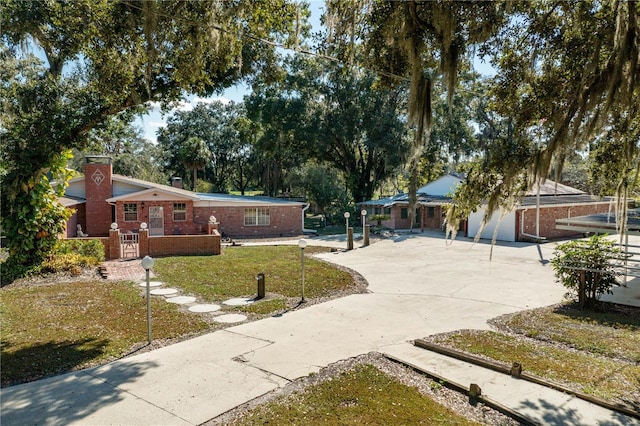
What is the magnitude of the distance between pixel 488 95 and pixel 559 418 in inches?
205

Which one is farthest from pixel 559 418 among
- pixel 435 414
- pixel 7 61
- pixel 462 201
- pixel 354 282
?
pixel 7 61

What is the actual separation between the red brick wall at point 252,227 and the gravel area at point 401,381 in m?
17.7

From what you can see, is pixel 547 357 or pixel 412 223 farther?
pixel 412 223

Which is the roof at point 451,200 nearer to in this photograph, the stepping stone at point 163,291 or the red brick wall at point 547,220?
the red brick wall at point 547,220

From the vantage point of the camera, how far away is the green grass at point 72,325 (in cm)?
629

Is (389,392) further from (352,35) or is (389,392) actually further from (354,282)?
(354,282)

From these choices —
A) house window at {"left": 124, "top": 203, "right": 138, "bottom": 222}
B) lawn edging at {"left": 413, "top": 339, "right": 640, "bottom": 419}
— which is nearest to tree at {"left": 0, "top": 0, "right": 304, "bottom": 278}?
lawn edging at {"left": 413, "top": 339, "right": 640, "bottom": 419}

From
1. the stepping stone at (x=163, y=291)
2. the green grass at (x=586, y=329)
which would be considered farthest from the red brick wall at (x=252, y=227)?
the green grass at (x=586, y=329)

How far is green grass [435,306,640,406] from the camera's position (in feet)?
18.4

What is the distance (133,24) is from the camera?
7.25 metres

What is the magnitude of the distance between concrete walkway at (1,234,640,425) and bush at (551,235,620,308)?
87cm

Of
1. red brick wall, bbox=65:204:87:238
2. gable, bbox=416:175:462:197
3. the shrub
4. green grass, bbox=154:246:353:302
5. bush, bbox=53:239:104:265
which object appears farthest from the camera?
gable, bbox=416:175:462:197

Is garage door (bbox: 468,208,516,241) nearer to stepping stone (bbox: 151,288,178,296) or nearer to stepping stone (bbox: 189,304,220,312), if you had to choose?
stepping stone (bbox: 151,288,178,296)

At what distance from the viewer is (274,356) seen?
6.58 meters
